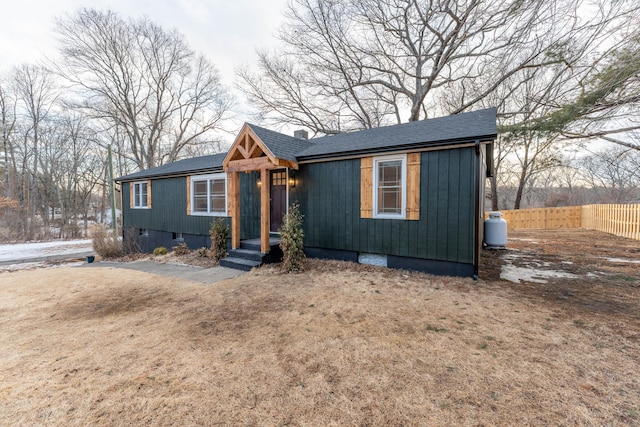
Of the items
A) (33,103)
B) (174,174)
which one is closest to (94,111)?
(33,103)

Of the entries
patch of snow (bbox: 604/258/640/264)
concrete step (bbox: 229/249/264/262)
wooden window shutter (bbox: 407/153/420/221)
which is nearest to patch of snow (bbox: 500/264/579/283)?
wooden window shutter (bbox: 407/153/420/221)

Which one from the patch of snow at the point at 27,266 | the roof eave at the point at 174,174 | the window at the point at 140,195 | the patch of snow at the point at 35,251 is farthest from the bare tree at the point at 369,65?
the patch of snow at the point at 27,266

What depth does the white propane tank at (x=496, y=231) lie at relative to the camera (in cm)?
841

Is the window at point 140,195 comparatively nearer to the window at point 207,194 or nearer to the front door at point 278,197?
the window at point 207,194

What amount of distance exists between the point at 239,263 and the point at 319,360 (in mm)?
4504

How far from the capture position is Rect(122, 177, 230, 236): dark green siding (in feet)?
31.0

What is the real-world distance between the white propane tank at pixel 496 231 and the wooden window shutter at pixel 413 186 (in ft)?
15.1

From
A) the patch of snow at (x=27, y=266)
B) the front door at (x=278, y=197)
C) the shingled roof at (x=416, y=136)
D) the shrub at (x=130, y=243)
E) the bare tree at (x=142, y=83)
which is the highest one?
the bare tree at (x=142, y=83)

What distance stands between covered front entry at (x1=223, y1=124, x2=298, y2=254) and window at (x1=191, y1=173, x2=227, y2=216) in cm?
167

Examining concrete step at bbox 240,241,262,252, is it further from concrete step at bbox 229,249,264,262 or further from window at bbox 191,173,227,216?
window at bbox 191,173,227,216

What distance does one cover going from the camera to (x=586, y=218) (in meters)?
14.4

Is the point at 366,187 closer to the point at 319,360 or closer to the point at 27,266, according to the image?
the point at 319,360

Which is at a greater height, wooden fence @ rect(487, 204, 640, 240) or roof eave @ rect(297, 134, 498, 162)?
roof eave @ rect(297, 134, 498, 162)

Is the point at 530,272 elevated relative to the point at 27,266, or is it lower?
elevated
